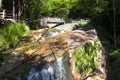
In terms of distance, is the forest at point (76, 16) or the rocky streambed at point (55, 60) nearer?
the rocky streambed at point (55, 60)

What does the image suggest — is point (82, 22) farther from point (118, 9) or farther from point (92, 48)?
point (92, 48)

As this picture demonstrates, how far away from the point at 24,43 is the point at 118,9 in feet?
33.1

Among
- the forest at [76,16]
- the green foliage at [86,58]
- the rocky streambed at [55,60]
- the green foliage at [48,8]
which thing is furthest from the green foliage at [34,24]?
the green foliage at [86,58]

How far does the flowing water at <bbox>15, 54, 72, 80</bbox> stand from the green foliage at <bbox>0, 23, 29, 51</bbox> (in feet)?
17.4

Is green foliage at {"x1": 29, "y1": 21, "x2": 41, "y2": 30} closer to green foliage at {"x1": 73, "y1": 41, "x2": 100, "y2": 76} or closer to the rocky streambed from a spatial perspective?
the rocky streambed

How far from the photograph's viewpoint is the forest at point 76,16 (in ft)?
62.2

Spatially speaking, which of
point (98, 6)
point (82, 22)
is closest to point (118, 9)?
point (98, 6)

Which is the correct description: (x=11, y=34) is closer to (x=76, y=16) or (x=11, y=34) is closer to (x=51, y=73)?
(x=51, y=73)

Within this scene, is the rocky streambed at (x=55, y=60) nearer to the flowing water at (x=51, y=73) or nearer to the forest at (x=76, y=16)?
the flowing water at (x=51, y=73)

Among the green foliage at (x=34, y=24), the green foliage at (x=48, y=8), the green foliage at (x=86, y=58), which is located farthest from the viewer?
the green foliage at (x=48, y=8)

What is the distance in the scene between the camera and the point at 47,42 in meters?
16.3

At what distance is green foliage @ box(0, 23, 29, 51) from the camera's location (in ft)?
60.9

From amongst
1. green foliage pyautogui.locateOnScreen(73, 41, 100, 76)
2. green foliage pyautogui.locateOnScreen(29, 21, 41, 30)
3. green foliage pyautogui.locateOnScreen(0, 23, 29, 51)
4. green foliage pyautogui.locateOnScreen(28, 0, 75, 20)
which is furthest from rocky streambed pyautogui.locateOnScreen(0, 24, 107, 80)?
green foliage pyautogui.locateOnScreen(28, 0, 75, 20)

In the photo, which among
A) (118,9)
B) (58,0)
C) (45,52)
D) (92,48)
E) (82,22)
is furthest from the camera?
(58,0)
